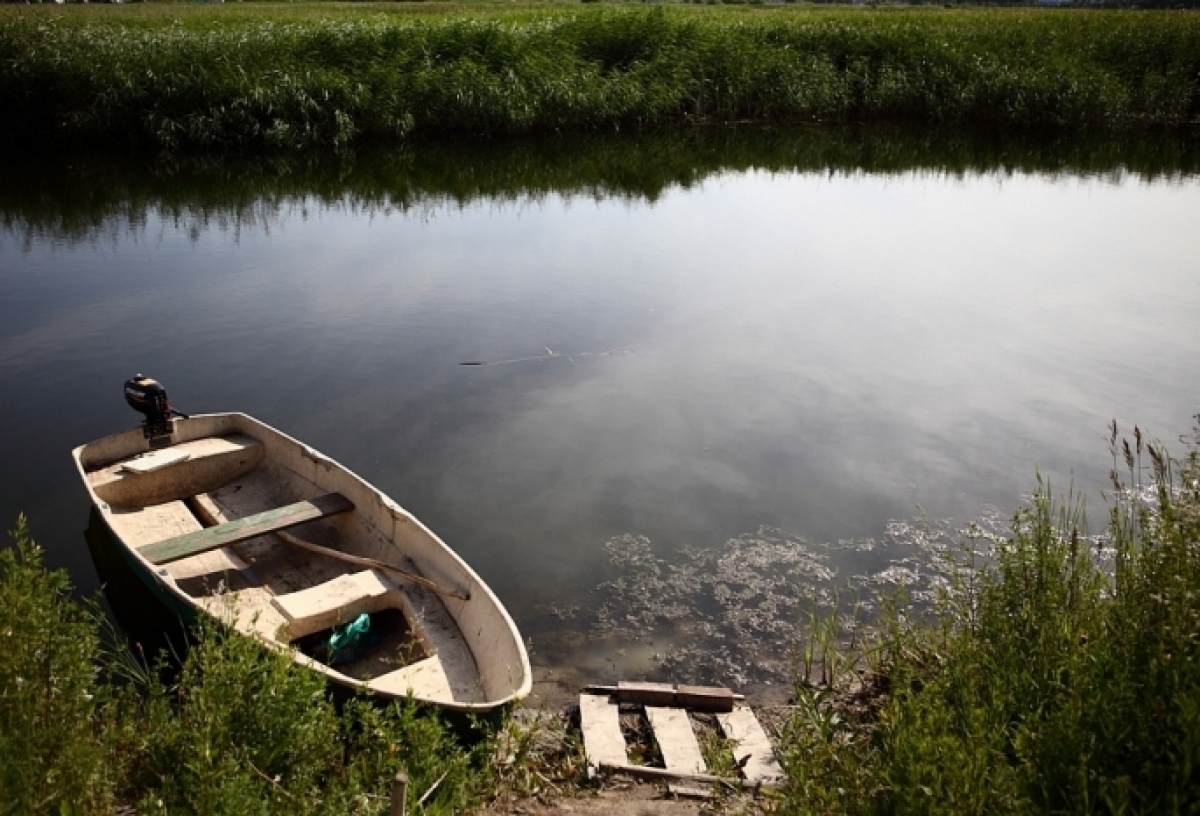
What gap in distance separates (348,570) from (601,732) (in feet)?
7.47

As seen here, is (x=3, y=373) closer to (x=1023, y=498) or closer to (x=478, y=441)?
(x=478, y=441)

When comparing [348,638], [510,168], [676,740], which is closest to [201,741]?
[348,638]

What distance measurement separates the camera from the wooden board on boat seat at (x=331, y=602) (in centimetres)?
576

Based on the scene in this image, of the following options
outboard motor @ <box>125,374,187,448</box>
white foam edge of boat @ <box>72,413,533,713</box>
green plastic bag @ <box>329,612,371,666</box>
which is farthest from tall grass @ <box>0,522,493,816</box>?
outboard motor @ <box>125,374,187,448</box>

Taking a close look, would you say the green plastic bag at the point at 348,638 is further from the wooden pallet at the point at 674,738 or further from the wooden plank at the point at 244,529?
the wooden pallet at the point at 674,738

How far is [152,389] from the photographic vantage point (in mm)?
7828

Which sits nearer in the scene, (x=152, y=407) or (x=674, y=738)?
(x=674, y=738)

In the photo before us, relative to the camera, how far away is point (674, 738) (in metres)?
5.22

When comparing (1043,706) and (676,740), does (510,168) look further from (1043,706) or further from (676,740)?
(1043,706)

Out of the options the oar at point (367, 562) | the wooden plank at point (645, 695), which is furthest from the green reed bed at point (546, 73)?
the wooden plank at point (645, 695)

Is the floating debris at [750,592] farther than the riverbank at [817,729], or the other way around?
the floating debris at [750,592]

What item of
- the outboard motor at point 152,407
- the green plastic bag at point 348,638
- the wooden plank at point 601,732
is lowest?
the wooden plank at point 601,732

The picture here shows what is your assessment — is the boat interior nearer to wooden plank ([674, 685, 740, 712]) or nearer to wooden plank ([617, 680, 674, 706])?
wooden plank ([617, 680, 674, 706])

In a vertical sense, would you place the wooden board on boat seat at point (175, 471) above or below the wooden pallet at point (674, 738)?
above
